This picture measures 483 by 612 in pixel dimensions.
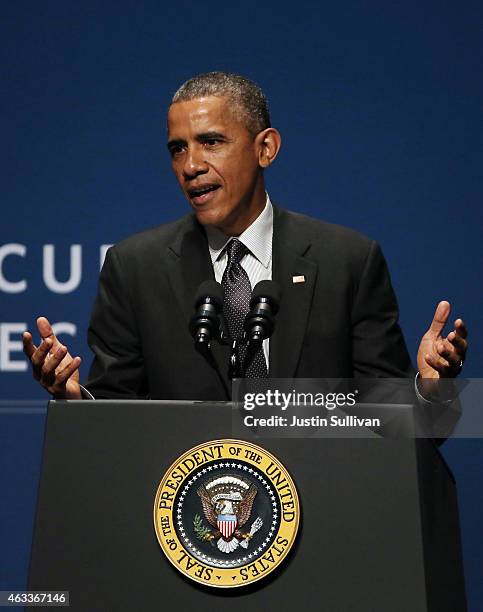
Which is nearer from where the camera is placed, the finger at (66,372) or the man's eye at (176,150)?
the finger at (66,372)

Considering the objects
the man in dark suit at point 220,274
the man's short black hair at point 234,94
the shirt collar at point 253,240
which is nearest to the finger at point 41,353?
the man in dark suit at point 220,274

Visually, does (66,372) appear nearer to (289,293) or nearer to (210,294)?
(210,294)

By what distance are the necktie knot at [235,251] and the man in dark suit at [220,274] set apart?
0.01 meters

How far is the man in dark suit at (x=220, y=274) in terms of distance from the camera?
229 cm

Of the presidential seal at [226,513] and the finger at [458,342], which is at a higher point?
the finger at [458,342]

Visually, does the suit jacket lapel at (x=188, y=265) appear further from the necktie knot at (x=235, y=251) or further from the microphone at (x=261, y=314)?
the microphone at (x=261, y=314)

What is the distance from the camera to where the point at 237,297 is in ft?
7.62

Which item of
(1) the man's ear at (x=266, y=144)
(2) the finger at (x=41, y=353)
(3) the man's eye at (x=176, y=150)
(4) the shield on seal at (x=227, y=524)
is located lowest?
(4) the shield on seal at (x=227, y=524)

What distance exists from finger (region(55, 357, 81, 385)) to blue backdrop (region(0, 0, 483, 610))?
1.25m

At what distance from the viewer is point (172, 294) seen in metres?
2.35

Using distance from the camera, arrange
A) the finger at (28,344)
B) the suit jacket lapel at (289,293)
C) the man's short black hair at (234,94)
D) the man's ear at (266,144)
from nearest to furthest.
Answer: the finger at (28,344)
the suit jacket lapel at (289,293)
the man's short black hair at (234,94)
the man's ear at (266,144)

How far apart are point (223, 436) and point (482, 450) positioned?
1.65 meters

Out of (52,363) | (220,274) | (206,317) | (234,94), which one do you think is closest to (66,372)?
(52,363)

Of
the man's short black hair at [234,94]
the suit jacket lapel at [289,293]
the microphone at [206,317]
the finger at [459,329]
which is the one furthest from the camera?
the man's short black hair at [234,94]
